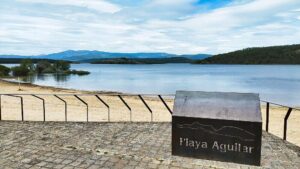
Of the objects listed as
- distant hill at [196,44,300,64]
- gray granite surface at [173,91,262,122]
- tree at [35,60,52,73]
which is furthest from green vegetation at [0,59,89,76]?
distant hill at [196,44,300,64]

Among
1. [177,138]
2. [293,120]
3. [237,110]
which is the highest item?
[237,110]

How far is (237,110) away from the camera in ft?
17.4

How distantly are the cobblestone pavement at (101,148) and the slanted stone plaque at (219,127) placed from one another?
1.54ft

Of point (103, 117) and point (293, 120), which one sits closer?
point (103, 117)

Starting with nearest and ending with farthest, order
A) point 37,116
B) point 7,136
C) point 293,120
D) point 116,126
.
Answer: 1. point 7,136
2. point 116,126
3. point 37,116
4. point 293,120

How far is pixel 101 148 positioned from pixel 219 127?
120 inches

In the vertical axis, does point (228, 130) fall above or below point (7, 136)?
above

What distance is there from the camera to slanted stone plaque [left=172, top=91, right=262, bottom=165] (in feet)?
17.0

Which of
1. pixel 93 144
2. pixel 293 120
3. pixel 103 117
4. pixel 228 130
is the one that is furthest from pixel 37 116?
pixel 293 120

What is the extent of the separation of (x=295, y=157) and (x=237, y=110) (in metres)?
2.15

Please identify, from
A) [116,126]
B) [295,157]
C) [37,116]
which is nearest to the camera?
[295,157]

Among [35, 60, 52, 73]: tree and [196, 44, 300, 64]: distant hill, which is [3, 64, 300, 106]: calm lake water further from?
[196, 44, 300, 64]: distant hill

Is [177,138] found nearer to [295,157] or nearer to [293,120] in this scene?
[295,157]

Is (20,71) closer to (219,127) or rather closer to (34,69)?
(34,69)
